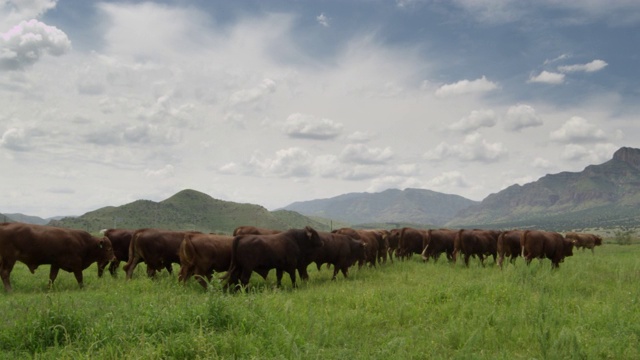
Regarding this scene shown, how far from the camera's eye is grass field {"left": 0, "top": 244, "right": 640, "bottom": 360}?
6.76m

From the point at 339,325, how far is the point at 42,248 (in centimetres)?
977

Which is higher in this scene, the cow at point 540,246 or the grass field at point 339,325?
the cow at point 540,246

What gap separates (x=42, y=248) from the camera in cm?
1296

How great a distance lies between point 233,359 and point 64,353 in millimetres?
2418

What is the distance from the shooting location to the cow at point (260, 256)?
44.1 ft

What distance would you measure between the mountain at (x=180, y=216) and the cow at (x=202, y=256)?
13161cm

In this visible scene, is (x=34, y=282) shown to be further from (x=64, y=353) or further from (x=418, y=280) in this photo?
(x=418, y=280)

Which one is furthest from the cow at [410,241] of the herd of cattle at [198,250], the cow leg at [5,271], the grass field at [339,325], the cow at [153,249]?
the cow leg at [5,271]

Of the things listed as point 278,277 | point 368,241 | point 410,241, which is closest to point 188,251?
point 278,277

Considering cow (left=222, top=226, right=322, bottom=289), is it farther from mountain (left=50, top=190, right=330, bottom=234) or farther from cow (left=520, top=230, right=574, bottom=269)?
mountain (left=50, top=190, right=330, bottom=234)

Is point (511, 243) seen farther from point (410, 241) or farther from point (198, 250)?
point (198, 250)

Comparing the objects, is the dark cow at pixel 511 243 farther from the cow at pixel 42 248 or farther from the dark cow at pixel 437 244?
the cow at pixel 42 248

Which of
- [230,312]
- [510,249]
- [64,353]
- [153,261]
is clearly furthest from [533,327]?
[510,249]

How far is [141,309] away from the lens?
8141mm
